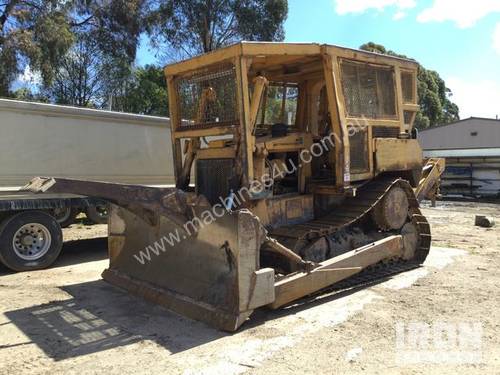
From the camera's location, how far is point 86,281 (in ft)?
23.7

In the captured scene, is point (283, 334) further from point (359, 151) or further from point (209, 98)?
point (209, 98)

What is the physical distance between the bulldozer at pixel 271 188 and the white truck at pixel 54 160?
197 cm

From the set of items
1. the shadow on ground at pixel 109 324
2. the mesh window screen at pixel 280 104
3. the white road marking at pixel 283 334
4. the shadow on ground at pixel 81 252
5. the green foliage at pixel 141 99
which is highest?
the green foliage at pixel 141 99

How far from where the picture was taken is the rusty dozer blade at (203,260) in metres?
4.91

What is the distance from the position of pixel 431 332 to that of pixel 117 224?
4049 mm

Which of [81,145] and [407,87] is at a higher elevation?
[407,87]

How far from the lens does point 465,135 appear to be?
30750mm

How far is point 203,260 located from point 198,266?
0.39 feet

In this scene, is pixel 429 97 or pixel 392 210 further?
pixel 429 97

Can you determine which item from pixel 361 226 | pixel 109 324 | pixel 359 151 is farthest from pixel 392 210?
pixel 109 324

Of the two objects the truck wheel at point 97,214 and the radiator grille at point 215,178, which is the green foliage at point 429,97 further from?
the radiator grille at point 215,178

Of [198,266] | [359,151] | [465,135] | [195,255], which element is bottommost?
[198,266]

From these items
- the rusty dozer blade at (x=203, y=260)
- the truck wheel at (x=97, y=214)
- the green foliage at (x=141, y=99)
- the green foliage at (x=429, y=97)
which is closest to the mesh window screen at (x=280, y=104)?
the rusty dozer blade at (x=203, y=260)

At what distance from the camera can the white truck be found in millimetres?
7957
